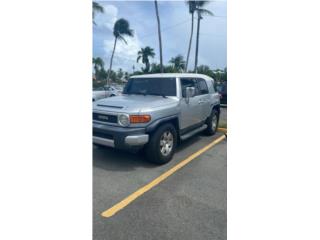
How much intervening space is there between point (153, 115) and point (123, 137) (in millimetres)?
570

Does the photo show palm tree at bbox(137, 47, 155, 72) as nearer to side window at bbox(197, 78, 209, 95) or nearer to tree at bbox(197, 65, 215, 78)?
tree at bbox(197, 65, 215, 78)

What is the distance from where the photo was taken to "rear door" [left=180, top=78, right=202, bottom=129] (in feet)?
13.6

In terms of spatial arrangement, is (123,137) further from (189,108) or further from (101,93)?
(101,93)

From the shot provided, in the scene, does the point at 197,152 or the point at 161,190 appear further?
the point at 197,152

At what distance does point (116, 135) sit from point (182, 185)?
1188 millimetres

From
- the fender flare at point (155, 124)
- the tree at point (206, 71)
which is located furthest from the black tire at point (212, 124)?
the tree at point (206, 71)

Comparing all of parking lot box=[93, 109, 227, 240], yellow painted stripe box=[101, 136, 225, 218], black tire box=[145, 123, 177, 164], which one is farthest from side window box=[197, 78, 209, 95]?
black tire box=[145, 123, 177, 164]

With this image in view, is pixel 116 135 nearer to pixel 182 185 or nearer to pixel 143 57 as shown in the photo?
pixel 182 185

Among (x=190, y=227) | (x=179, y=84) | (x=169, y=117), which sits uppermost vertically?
(x=179, y=84)

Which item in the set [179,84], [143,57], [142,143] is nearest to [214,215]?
[142,143]

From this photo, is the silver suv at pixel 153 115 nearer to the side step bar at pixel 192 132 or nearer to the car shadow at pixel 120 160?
the side step bar at pixel 192 132

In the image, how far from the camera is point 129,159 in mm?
3775

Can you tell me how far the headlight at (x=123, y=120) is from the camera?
3344 mm

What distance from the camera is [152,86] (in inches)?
173
